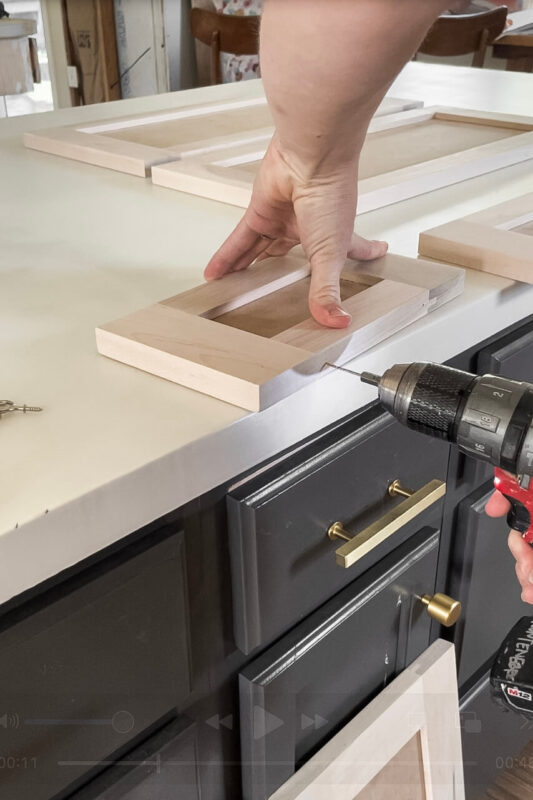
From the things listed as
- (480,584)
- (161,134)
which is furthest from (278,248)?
(161,134)

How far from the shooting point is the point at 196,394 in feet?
1.71

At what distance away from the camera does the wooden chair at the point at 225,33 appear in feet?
9.27

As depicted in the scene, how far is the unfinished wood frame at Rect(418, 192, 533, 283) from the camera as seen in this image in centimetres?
70

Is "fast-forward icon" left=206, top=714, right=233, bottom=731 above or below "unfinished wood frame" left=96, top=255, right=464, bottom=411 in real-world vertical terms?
below

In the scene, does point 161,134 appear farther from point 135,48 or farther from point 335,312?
point 135,48

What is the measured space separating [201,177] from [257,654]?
0.55 meters

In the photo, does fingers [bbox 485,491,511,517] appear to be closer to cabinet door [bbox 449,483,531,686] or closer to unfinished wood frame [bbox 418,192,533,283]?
cabinet door [bbox 449,483,531,686]

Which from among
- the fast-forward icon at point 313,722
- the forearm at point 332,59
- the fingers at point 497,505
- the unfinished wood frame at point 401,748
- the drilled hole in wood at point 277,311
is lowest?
the unfinished wood frame at point 401,748

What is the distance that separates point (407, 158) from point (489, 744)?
0.77m

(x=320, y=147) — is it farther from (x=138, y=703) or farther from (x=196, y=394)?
(x=138, y=703)

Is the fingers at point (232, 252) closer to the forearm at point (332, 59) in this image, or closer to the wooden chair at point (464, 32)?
the forearm at point (332, 59)

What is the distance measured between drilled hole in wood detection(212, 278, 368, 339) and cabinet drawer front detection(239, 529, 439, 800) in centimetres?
25

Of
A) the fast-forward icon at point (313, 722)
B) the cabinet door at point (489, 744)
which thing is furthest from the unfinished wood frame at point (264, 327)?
the cabinet door at point (489, 744)

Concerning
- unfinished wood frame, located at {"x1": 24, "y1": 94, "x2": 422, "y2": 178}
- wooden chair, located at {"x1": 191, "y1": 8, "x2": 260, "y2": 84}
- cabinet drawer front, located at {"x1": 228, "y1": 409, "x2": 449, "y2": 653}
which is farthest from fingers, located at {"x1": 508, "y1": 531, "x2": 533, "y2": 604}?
wooden chair, located at {"x1": 191, "y1": 8, "x2": 260, "y2": 84}
